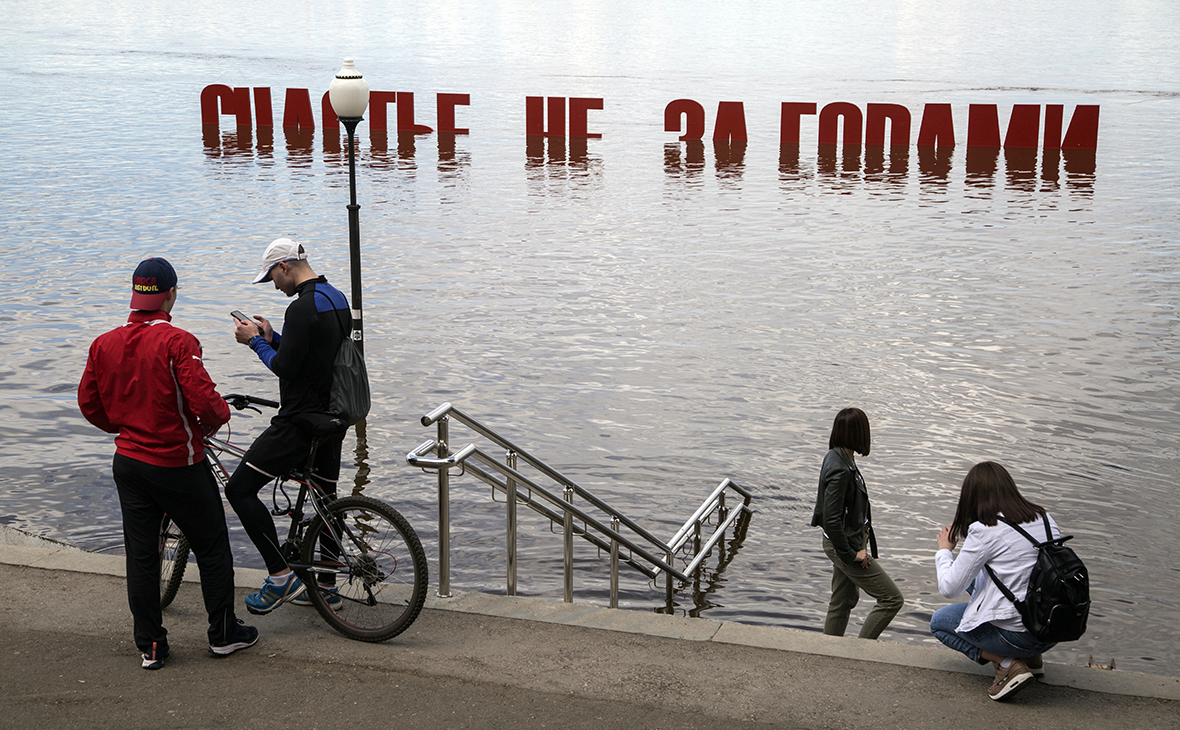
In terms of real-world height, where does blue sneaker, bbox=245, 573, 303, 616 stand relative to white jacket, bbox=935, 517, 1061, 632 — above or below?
below

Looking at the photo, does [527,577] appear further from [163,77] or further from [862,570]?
[163,77]

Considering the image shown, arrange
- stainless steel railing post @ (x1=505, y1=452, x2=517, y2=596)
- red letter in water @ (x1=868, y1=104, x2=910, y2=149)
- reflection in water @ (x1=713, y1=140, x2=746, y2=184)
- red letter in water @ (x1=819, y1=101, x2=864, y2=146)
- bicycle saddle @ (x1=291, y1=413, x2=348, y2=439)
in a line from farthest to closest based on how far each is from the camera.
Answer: red letter in water @ (x1=868, y1=104, x2=910, y2=149) < red letter in water @ (x1=819, y1=101, x2=864, y2=146) < reflection in water @ (x1=713, y1=140, x2=746, y2=184) < stainless steel railing post @ (x1=505, y1=452, x2=517, y2=596) < bicycle saddle @ (x1=291, y1=413, x2=348, y2=439)

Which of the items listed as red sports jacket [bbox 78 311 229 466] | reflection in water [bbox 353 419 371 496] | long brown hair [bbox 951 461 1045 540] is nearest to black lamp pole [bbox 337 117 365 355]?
reflection in water [bbox 353 419 371 496]

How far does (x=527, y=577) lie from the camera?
9984mm

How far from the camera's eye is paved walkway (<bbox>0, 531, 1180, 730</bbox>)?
525cm

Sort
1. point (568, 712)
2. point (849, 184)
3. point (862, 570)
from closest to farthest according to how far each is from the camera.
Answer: point (568, 712), point (862, 570), point (849, 184)

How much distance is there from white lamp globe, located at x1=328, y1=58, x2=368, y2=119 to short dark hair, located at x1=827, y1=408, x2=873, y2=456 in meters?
7.37

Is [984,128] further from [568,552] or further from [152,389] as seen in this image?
[152,389]

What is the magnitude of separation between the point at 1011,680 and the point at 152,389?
4363mm

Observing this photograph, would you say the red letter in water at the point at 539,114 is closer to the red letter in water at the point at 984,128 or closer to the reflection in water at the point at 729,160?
the reflection in water at the point at 729,160

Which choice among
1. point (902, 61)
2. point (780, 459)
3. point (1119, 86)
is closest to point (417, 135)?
point (780, 459)

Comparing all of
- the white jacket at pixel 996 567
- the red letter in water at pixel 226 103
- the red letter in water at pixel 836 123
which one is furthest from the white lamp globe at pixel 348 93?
the red letter in water at pixel 226 103

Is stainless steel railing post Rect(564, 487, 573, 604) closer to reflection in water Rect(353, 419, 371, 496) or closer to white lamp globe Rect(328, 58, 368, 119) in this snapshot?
reflection in water Rect(353, 419, 371, 496)

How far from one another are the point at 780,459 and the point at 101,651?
8599mm
